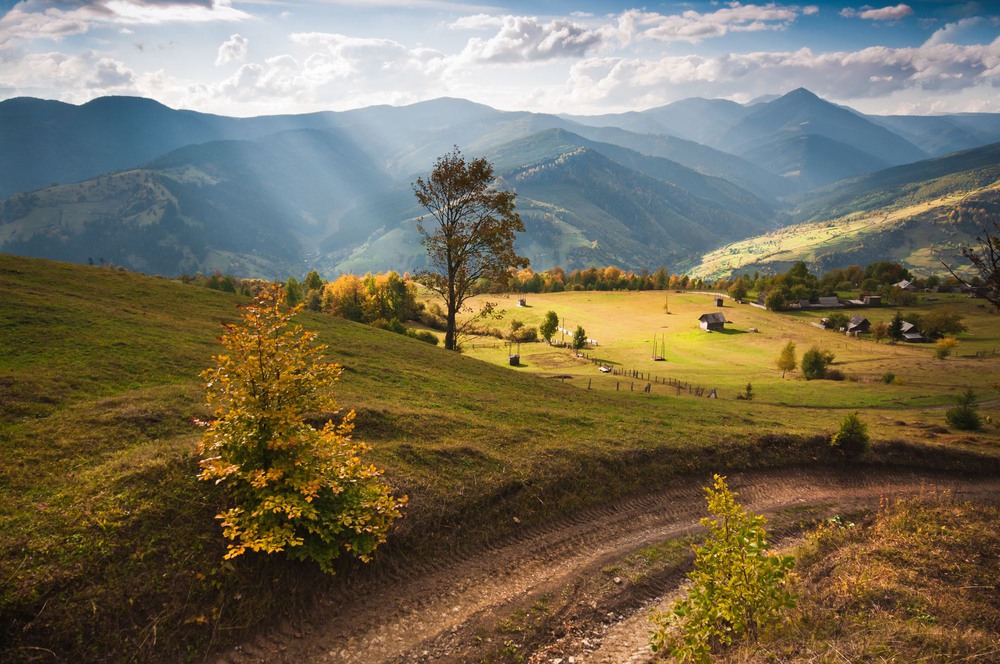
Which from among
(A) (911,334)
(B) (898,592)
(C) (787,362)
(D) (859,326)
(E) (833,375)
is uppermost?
(D) (859,326)

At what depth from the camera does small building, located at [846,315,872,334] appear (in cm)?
11894

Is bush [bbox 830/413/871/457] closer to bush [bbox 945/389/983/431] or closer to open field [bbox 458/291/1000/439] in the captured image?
open field [bbox 458/291/1000/439]

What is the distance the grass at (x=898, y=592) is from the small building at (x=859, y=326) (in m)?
121

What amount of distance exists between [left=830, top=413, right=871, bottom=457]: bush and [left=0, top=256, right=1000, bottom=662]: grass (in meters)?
0.75

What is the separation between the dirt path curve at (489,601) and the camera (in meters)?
10.8

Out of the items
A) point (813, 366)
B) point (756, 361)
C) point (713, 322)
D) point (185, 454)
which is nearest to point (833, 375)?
point (813, 366)

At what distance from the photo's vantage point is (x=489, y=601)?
12664mm

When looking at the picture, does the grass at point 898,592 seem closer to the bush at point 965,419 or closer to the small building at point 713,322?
the bush at point 965,419

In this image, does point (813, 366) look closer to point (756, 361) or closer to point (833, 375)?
point (833, 375)

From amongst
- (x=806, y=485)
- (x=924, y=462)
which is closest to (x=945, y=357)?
(x=924, y=462)

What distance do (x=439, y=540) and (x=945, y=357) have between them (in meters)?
114

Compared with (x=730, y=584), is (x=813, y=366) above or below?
below

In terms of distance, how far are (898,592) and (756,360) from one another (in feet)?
294

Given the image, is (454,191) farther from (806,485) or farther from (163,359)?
(806,485)
